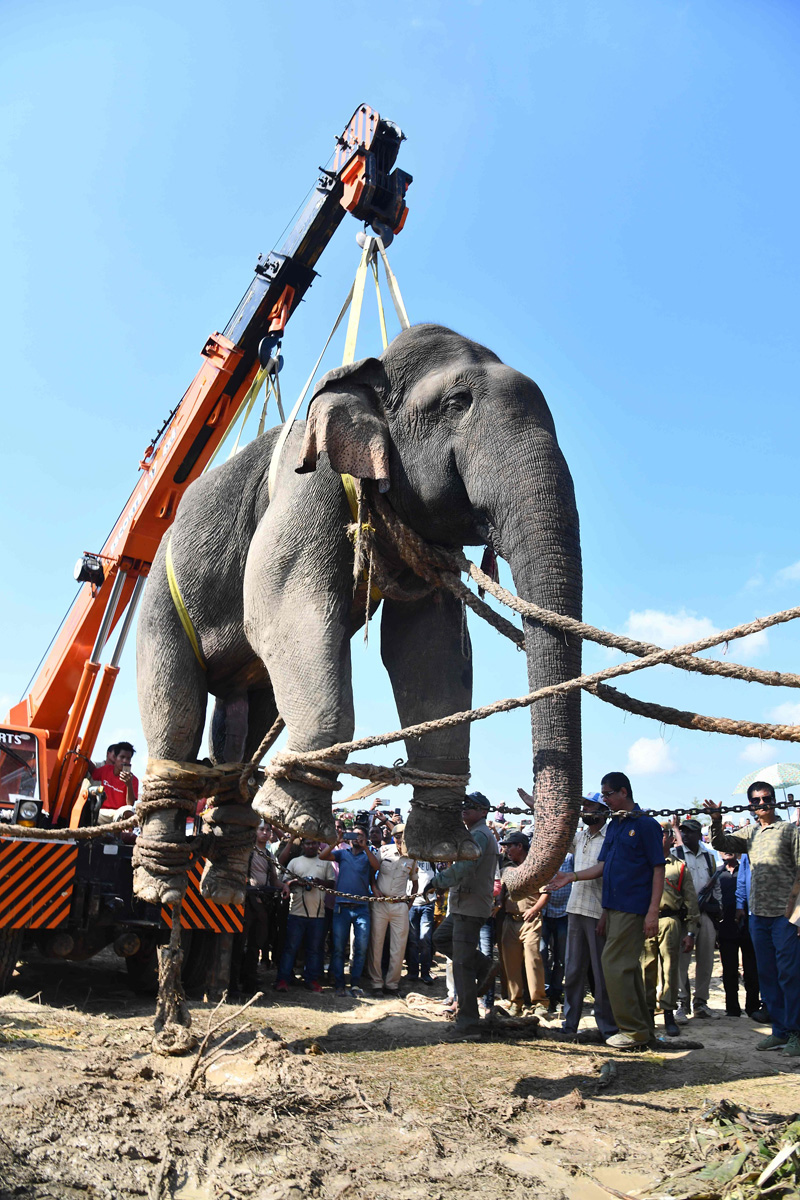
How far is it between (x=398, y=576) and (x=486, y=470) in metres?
0.77

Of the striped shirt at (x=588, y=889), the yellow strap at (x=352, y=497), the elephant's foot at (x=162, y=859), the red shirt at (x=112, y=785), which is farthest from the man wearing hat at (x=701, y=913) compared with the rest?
the yellow strap at (x=352, y=497)

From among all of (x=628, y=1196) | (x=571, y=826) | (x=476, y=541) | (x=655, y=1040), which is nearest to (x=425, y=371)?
(x=476, y=541)

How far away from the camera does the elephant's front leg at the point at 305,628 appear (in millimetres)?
3816

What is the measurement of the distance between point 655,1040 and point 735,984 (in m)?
3.07

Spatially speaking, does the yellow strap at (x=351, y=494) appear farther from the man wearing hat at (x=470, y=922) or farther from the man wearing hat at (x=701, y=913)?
the man wearing hat at (x=701, y=913)

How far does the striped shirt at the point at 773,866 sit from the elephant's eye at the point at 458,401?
4.86 m

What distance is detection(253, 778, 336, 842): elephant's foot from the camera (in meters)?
3.78

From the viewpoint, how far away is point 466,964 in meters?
7.10

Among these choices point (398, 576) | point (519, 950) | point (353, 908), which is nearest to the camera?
point (398, 576)

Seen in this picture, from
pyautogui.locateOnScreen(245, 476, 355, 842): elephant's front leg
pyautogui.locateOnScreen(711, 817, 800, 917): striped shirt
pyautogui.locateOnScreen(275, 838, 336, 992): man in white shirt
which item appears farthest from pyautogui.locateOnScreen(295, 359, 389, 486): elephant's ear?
pyautogui.locateOnScreen(275, 838, 336, 992): man in white shirt

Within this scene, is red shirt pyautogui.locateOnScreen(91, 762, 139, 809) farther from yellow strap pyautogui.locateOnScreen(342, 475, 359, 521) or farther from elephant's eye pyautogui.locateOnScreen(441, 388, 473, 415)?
elephant's eye pyautogui.locateOnScreen(441, 388, 473, 415)

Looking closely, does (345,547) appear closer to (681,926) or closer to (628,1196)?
(628,1196)

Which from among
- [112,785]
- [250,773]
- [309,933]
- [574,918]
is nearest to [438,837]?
[250,773]

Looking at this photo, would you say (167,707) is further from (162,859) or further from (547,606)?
(547,606)
